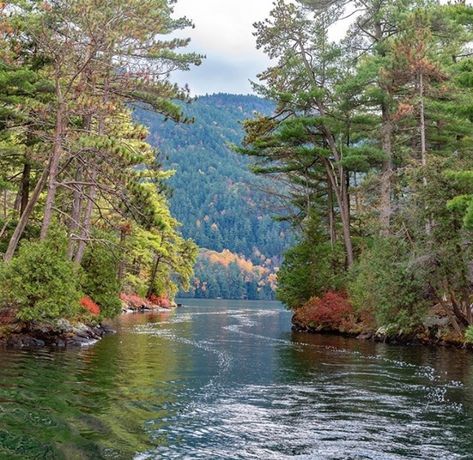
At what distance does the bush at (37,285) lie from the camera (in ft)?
65.3

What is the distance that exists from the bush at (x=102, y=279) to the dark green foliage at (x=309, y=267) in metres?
13.8

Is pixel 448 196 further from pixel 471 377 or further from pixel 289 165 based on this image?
pixel 289 165

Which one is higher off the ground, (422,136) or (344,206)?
(422,136)

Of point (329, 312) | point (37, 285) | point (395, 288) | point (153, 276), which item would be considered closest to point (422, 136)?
point (395, 288)

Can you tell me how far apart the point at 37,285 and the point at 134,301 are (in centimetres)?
3743

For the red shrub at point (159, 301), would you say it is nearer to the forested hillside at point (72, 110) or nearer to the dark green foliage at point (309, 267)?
the dark green foliage at point (309, 267)

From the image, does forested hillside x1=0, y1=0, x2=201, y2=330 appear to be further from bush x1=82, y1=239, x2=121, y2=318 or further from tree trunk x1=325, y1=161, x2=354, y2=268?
tree trunk x1=325, y1=161, x2=354, y2=268

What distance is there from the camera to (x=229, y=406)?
11273mm

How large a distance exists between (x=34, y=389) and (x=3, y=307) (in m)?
9.62

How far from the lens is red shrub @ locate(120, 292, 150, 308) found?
2173 inches

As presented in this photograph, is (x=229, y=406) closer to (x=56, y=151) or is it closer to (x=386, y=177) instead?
(x=56, y=151)

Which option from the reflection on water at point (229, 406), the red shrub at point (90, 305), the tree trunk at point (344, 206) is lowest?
the reflection on water at point (229, 406)

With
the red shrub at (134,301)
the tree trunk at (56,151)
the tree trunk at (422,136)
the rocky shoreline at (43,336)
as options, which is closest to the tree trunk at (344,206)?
the tree trunk at (422,136)

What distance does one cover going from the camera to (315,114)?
1419 inches
